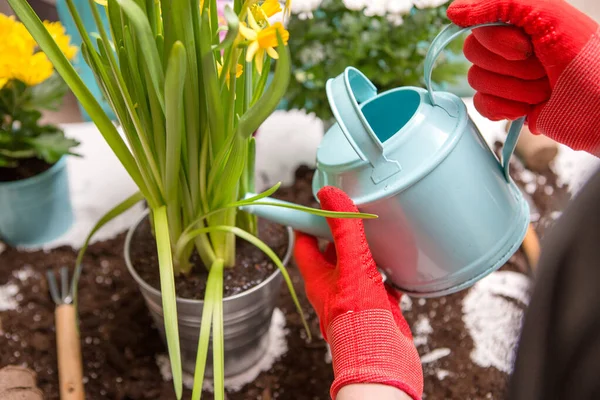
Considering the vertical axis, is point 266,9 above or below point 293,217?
above

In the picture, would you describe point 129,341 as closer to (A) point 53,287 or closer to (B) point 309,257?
(A) point 53,287

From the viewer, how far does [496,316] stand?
32.4 inches

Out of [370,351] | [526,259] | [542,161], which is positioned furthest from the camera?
[542,161]

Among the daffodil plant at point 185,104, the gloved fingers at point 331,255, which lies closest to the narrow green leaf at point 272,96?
the daffodil plant at point 185,104

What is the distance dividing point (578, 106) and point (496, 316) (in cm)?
40

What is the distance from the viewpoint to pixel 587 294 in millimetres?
424

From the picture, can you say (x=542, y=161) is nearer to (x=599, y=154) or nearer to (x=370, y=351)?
(x=599, y=154)

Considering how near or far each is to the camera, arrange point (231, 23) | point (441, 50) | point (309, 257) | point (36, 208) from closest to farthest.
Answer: point (231, 23) < point (441, 50) < point (309, 257) < point (36, 208)

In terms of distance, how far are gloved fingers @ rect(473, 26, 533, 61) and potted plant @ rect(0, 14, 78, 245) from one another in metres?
0.59

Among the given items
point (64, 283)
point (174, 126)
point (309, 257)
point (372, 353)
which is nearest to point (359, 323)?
point (372, 353)

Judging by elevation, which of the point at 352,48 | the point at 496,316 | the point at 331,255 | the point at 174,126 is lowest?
the point at 496,316

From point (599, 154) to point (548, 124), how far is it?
0.06 m

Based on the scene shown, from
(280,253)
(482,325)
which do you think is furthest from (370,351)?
(482,325)

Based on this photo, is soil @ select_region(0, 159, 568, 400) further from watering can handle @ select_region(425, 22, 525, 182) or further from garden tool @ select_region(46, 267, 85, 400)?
watering can handle @ select_region(425, 22, 525, 182)
